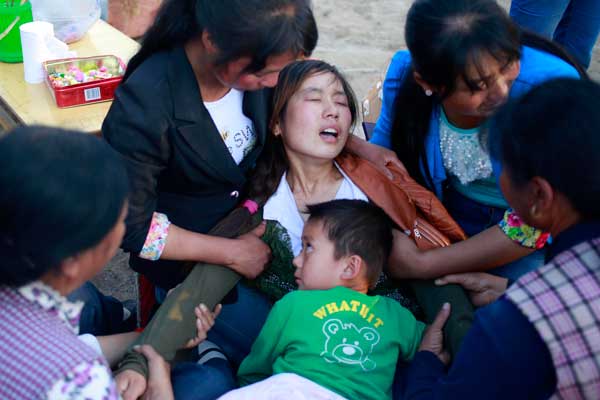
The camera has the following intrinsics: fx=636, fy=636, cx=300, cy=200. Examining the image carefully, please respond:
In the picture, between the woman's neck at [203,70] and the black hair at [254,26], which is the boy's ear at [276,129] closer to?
the woman's neck at [203,70]

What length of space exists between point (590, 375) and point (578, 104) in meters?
0.51

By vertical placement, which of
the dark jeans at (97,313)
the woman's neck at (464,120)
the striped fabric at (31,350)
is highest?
the striped fabric at (31,350)

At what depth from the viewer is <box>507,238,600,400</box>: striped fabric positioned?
113 centimetres

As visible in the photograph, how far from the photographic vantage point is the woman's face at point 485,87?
5.97 feet

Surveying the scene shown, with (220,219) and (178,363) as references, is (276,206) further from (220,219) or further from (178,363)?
(178,363)

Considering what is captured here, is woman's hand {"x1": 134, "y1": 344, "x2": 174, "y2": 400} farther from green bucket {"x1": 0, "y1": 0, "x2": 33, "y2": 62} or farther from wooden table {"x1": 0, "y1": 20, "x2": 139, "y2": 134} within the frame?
green bucket {"x1": 0, "y1": 0, "x2": 33, "y2": 62}

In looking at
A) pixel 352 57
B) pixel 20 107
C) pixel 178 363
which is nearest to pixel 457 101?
pixel 178 363

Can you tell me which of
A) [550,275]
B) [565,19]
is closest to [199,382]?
[550,275]

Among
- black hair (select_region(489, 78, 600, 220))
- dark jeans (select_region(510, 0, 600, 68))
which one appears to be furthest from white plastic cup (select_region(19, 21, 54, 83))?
dark jeans (select_region(510, 0, 600, 68))

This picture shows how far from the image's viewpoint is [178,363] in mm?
1960

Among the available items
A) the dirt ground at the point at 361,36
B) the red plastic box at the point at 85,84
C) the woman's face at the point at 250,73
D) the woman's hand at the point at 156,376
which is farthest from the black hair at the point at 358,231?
the dirt ground at the point at 361,36

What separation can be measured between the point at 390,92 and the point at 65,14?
158cm

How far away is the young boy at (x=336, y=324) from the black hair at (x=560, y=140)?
70cm

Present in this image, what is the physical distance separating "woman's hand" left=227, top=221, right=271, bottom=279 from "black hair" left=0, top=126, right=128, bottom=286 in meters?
0.91
